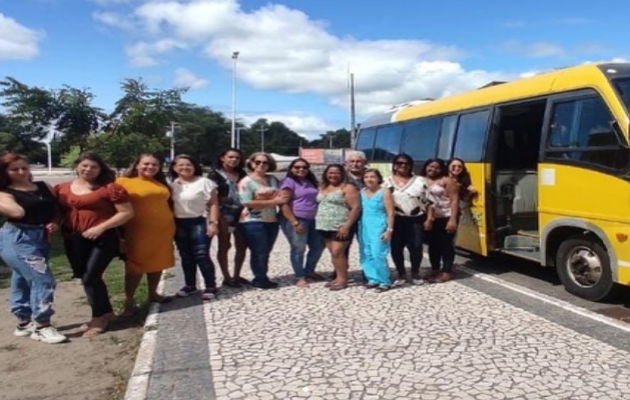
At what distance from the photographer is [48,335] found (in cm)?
526

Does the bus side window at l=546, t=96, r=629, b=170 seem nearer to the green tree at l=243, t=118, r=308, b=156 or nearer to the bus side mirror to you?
the bus side mirror

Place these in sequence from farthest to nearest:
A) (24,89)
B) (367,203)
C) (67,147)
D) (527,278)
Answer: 1. (67,147)
2. (24,89)
3. (527,278)
4. (367,203)

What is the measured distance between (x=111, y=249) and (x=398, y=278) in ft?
10.9

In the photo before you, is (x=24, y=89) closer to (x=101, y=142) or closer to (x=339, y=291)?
(x=101, y=142)

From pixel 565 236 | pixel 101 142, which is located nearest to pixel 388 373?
pixel 565 236

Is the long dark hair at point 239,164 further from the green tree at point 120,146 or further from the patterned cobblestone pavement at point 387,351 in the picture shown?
the green tree at point 120,146

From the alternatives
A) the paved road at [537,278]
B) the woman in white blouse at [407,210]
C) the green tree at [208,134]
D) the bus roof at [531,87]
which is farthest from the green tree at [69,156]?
the green tree at [208,134]

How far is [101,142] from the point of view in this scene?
14.0 meters

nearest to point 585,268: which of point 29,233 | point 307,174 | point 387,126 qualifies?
point 307,174

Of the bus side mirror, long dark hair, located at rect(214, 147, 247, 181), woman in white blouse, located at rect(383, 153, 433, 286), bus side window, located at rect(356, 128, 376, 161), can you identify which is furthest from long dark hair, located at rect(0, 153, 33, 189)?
bus side window, located at rect(356, 128, 376, 161)

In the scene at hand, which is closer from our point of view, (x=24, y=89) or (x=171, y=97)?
(x=24, y=89)

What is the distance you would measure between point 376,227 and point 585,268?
2.20 metres

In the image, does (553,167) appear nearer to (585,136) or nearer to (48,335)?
(585,136)

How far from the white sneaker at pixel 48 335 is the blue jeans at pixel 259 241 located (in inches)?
83.8
